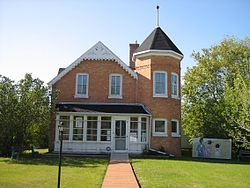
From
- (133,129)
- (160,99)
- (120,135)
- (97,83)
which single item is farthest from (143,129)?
(97,83)

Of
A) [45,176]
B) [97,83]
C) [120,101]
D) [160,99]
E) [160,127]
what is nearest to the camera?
[45,176]

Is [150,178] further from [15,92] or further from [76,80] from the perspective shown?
[76,80]

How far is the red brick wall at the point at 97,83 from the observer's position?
90.5 feet

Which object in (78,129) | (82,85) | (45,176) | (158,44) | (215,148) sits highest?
(158,44)

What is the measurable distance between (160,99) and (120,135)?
14.6 feet

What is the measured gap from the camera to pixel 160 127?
26.8 meters

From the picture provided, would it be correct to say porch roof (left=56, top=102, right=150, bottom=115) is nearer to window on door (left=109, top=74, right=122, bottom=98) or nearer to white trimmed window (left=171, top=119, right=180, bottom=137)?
window on door (left=109, top=74, right=122, bottom=98)

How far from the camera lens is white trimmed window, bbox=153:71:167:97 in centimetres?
2723

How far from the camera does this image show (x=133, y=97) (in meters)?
27.7

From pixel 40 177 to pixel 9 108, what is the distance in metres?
9.87

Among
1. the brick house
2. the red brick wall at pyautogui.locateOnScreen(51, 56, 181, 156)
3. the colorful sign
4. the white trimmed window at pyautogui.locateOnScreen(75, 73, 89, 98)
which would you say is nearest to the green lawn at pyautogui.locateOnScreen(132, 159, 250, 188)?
the brick house

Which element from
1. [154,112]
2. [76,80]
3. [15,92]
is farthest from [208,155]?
[15,92]

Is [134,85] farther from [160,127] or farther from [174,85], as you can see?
[160,127]

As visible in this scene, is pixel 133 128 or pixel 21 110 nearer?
pixel 21 110
